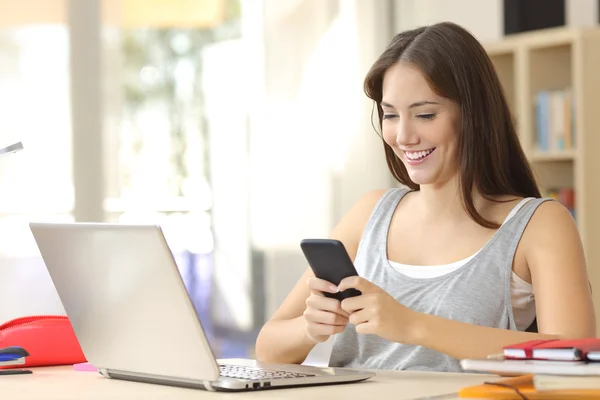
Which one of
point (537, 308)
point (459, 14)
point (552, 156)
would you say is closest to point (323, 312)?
point (537, 308)

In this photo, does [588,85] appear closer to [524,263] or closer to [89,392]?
[524,263]

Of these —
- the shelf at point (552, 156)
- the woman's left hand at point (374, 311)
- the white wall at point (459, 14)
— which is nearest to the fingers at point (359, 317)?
the woman's left hand at point (374, 311)

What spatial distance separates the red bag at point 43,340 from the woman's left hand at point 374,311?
0.59 meters

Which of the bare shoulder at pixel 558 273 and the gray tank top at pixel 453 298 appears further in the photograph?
the gray tank top at pixel 453 298

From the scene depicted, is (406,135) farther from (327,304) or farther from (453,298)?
(327,304)

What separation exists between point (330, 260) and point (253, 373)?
216 millimetres

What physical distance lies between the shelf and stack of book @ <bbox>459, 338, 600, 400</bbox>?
2733 mm

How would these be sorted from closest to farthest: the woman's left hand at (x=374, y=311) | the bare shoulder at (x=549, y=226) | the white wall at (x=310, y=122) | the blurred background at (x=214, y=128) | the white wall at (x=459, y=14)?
the woman's left hand at (x=374, y=311) < the bare shoulder at (x=549, y=226) < the blurred background at (x=214, y=128) < the white wall at (x=310, y=122) < the white wall at (x=459, y=14)

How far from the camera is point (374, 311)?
5.22 ft

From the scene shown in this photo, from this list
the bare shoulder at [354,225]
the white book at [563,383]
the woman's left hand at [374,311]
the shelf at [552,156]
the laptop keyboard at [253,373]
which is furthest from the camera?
the shelf at [552,156]

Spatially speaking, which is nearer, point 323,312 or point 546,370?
point 546,370

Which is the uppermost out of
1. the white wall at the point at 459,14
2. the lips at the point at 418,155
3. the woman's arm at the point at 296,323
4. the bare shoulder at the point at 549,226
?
the white wall at the point at 459,14

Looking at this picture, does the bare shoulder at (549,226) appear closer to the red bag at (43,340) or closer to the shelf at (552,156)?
the red bag at (43,340)

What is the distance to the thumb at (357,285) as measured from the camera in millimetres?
1562
